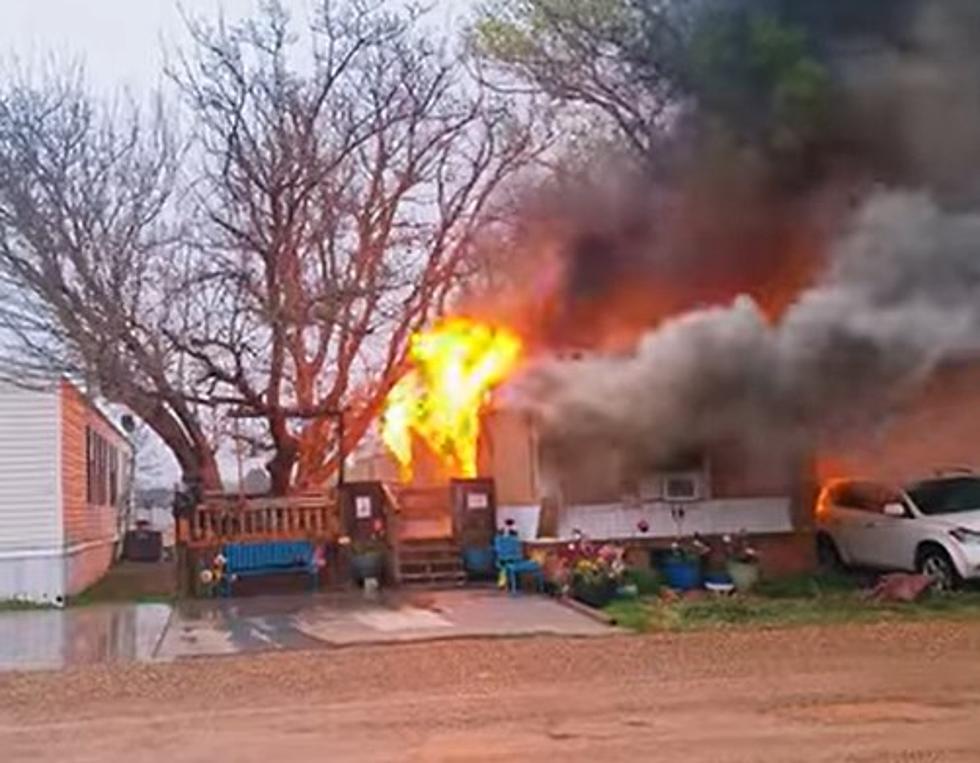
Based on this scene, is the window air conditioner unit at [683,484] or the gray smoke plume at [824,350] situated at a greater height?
the gray smoke plume at [824,350]

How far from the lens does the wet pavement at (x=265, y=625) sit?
13766mm

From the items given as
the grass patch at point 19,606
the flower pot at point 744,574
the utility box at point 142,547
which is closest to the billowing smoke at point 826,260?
the flower pot at point 744,574

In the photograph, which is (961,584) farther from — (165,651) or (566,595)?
(165,651)

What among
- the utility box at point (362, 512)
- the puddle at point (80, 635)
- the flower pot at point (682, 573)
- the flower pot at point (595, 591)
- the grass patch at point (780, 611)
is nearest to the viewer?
the puddle at point (80, 635)

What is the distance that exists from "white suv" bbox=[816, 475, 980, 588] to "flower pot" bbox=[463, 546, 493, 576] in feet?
15.5

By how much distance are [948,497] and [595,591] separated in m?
4.27

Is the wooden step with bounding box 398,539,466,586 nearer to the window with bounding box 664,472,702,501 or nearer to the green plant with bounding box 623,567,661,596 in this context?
the green plant with bounding box 623,567,661,596

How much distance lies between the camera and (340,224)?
2442 centimetres

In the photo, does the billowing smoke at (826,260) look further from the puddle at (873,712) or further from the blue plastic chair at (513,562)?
the blue plastic chair at (513,562)

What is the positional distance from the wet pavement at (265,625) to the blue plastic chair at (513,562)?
0.38 meters

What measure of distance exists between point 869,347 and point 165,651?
825cm

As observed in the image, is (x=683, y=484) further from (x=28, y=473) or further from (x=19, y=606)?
(x=28, y=473)

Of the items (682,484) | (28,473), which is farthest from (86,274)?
(682,484)

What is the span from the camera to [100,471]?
87.1ft
